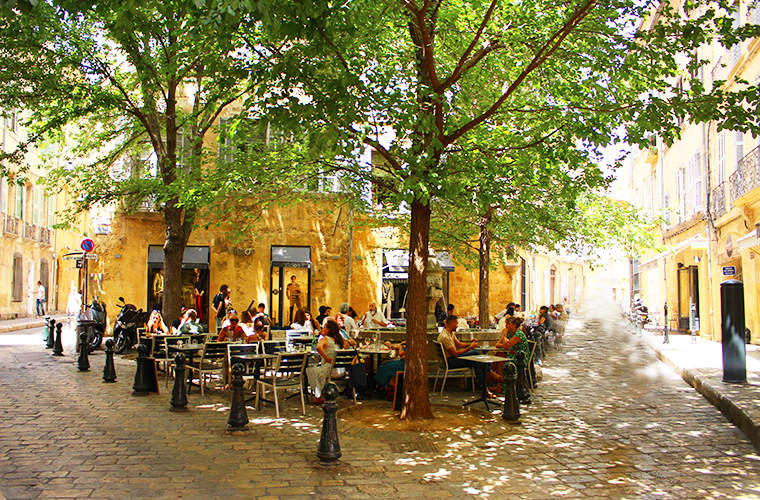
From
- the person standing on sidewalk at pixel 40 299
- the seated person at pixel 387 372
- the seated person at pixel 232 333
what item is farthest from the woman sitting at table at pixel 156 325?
the person standing on sidewalk at pixel 40 299

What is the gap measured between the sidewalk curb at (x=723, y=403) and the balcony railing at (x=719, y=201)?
7.99 m

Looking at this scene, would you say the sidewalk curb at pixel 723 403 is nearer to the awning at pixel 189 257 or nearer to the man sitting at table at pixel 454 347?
the man sitting at table at pixel 454 347

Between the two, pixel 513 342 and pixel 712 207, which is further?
pixel 712 207

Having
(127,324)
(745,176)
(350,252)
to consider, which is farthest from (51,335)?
(745,176)

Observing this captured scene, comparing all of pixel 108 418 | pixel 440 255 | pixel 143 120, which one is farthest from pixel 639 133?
pixel 440 255

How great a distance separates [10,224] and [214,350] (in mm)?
25281

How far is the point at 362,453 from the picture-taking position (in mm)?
6852

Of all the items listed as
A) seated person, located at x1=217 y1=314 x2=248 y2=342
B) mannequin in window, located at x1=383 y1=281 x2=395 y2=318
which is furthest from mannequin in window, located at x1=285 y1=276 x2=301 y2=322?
seated person, located at x1=217 y1=314 x2=248 y2=342

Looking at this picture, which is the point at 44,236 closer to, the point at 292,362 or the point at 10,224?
the point at 10,224

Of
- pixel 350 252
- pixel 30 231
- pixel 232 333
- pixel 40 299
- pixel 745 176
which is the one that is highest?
pixel 30 231

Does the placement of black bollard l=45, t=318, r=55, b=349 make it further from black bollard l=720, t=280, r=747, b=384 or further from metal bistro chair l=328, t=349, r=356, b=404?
black bollard l=720, t=280, r=747, b=384

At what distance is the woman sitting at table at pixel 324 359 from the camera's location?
9367 mm

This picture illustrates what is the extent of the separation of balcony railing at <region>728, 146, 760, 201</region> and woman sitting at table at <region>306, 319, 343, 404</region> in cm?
1171

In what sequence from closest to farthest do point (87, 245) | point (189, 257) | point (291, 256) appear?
point (87, 245) < point (189, 257) < point (291, 256)
